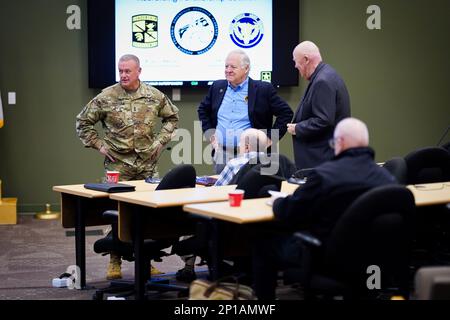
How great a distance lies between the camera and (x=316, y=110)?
5.63 m

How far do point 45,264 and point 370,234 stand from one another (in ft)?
11.1

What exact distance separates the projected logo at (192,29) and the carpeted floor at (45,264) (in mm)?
2248

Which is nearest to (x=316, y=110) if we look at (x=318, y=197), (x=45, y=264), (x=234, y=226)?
(x=234, y=226)

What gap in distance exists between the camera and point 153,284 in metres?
5.20

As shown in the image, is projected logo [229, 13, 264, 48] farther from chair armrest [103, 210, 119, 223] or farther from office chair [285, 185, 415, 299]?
office chair [285, 185, 415, 299]

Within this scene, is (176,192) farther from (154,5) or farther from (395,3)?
(395,3)

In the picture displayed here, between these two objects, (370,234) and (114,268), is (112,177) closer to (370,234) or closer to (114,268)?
(114,268)

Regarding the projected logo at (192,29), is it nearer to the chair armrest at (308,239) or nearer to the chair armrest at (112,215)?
the chair armrest at (112,215)

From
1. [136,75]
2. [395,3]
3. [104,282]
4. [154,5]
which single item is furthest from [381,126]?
[104,282]

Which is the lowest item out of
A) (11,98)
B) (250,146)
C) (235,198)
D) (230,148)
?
(235,198)

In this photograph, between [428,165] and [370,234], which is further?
[428,165]

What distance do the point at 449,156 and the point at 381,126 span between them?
11.5 feet

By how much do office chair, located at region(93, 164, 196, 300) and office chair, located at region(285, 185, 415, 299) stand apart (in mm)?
1330

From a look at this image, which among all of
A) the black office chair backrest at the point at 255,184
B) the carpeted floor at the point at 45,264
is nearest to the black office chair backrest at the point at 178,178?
the black office chair backrest at the point at 255,184
